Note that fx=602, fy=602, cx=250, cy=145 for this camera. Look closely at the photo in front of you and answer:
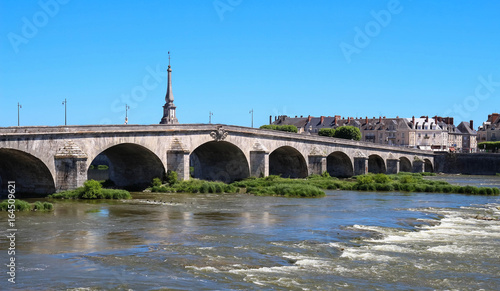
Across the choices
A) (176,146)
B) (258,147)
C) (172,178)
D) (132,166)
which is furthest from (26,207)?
(258,147)

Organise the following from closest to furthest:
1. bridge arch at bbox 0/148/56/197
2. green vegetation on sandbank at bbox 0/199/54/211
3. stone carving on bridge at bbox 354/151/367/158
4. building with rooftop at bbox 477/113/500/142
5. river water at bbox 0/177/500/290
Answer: river water at bbox 0/177/500/290
green vegetation on sandbank at bbox 0/199/54/211
bridge arch at bbox 0/148/56/197
stone carving on bridge at bbox 354/151/367/158
building with rooftop at bbox 477/113/500/142

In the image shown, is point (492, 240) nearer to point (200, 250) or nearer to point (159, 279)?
point (200, 250)

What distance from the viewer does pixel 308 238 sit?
2041 centimetres

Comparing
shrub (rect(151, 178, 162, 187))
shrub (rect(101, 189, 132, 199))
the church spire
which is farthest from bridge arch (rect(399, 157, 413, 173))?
shrub (rect(101, 189, 132, 199))

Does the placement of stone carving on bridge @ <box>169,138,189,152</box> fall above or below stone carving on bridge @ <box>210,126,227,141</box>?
below

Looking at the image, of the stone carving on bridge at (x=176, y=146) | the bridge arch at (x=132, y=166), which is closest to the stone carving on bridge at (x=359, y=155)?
the stone carving on bridge at (x=176, y=146)

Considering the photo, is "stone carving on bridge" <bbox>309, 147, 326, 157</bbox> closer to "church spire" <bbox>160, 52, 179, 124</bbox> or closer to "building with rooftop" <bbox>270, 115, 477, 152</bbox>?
"church spire" <bbox>160, 52, 179, 124</bbox>

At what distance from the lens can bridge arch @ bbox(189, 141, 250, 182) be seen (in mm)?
49500

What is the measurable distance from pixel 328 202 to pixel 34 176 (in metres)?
16.6

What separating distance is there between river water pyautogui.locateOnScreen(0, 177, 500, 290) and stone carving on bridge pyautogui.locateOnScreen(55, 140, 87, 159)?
10.6ft

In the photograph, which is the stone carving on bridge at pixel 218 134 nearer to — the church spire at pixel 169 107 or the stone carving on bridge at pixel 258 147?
the stone carving on bridge at pixel 258 147

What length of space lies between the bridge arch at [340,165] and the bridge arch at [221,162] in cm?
1638

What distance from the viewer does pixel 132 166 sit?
140 ft

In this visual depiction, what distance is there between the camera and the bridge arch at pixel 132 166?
4103cm
